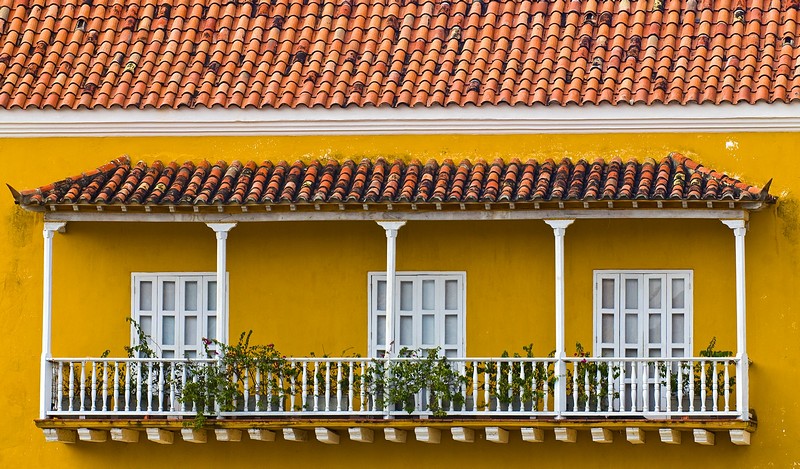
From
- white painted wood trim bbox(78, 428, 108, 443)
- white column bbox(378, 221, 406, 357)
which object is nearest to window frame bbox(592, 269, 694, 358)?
white column bbox(378, 221, 406, 357)

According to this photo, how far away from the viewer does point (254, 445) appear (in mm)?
25234

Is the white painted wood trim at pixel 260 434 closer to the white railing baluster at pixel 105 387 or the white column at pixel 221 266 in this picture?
the white column at pixel 221 266

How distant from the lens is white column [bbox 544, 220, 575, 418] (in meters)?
23.9

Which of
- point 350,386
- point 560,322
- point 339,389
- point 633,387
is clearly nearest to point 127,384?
point 339,389

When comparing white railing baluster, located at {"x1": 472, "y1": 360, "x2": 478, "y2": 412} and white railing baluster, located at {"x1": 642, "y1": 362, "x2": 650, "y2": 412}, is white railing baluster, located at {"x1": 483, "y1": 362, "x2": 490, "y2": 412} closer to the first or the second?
white railing baluster, located at {"x1": 472, "y1": 360, "x2": 478, "y2": 412}

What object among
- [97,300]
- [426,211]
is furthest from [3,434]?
[426,211]

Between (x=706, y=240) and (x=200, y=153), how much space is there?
19.4ft

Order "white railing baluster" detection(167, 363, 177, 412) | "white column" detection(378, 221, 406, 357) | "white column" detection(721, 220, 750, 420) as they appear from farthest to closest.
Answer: "white railing baluster" detection(167, 363, 177, 412) → "white column" detection(378, 221, 406, 357) → "white column" detection(721, 220, 750, 420)

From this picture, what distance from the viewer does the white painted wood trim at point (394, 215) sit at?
78.3 ft

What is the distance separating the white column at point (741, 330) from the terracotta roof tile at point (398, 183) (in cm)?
44

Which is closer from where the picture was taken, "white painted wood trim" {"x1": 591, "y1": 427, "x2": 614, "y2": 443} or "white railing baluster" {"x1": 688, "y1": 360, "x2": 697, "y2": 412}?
"white railing baluster" {"x1": 688, "y1": 360, "x2": 697, "y2": 412}

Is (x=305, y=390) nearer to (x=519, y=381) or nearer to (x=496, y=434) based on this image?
(x=496, y=434)

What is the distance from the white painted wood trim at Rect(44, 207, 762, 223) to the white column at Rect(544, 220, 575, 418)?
5.2 inches

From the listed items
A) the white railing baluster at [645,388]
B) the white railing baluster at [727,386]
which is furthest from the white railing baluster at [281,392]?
the white railing baluster at [727,386]
